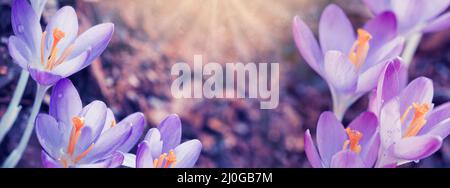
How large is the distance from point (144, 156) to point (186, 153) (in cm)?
7

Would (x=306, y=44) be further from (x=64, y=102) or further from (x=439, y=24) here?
(x=64, y=102)

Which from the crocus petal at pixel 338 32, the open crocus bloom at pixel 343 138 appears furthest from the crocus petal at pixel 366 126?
the crocus petal at pixel 338 32

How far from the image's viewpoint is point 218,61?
0.86 metres

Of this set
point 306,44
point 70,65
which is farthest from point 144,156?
point 306,44

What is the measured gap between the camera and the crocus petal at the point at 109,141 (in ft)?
2.42

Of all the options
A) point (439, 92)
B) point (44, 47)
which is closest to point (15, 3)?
point (44, 47)

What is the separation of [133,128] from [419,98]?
0.37 meters

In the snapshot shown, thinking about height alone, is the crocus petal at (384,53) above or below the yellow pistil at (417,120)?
above

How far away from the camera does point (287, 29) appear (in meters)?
0.87

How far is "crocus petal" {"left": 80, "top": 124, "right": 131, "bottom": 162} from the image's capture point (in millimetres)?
738

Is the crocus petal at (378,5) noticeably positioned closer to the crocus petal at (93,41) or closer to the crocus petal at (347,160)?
the crocus petal at (347,160)

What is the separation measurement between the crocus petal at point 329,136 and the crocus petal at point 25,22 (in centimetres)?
38
